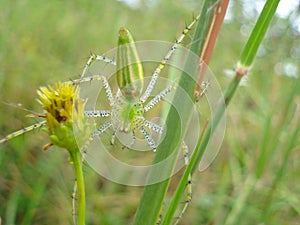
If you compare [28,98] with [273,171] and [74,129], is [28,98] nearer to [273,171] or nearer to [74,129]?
[273,171]

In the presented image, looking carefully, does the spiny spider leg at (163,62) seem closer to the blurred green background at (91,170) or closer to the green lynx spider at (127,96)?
the green lynx spider at (127,96)

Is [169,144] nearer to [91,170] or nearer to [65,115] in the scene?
[65,115]

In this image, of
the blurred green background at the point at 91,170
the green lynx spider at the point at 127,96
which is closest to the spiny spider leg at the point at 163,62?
the green lynx spider at the point at 127,96

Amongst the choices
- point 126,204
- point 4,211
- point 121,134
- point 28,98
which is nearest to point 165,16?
point 28,98

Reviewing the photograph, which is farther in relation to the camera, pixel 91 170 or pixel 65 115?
pixel 91 170

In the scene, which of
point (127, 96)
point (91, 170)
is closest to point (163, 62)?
point (127, 96)

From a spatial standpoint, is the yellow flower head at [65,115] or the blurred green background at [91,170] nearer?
the yellow flower head at [65,115]

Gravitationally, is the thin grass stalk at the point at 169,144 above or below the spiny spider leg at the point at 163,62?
below
